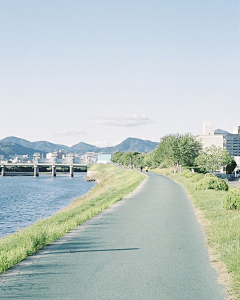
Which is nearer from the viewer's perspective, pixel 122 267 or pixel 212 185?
pixel 122 267

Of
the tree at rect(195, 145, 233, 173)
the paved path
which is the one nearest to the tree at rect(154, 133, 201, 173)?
the tree at rect(195, 145, 233, 173)

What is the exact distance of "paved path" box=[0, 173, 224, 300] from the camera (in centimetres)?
602

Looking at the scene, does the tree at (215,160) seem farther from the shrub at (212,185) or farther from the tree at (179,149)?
the shrub at (212,185)

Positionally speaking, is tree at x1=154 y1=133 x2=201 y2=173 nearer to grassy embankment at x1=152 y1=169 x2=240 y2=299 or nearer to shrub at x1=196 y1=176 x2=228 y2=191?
shrub at x1=196 y1=176 x2=228 y2=191

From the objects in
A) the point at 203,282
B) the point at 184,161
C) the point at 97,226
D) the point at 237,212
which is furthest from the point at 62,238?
the point at 184,161

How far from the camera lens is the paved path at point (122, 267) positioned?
6016 mm

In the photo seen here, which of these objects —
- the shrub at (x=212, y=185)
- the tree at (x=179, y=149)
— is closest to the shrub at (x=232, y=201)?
the shrub at (x=212, y=185)

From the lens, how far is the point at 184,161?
65125 millimetres

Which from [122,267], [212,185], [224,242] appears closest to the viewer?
[122,267]

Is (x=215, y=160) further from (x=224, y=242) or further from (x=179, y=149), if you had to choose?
(x=224, y=242)

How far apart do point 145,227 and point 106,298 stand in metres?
6.75

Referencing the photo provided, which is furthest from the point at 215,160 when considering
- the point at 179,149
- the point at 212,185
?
the point at 212,185

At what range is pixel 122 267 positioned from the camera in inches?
296

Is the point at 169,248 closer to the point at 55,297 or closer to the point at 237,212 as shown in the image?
the point at 55,297
